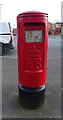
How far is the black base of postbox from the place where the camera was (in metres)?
2.47

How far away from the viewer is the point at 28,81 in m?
2.44

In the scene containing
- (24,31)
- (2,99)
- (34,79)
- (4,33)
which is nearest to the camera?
(24,31)

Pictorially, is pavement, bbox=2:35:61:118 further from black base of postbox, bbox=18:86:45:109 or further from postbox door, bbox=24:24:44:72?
postbox door, bbox=24:24:44:72

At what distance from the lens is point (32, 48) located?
7.48 ft

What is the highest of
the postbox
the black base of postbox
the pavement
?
the postbox

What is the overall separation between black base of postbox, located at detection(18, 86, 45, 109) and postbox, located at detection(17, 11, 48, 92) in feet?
0.10

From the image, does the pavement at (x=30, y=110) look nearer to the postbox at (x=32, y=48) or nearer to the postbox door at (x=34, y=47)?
the postbox at (x=32, y=48)

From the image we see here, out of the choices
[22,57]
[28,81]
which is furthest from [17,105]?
[22,57]

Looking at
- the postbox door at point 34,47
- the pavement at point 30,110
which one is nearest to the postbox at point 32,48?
the postbox door at point 34,47

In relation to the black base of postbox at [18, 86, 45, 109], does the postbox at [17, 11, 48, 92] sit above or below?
above

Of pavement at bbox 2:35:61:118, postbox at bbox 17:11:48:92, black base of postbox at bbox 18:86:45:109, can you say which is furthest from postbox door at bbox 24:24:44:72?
pavement at bbox 2:35:61:118

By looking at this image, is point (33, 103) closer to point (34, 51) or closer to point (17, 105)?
point (17, 105)

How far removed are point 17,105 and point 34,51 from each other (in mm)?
1232

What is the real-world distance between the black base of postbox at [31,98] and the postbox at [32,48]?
0.10 ft
